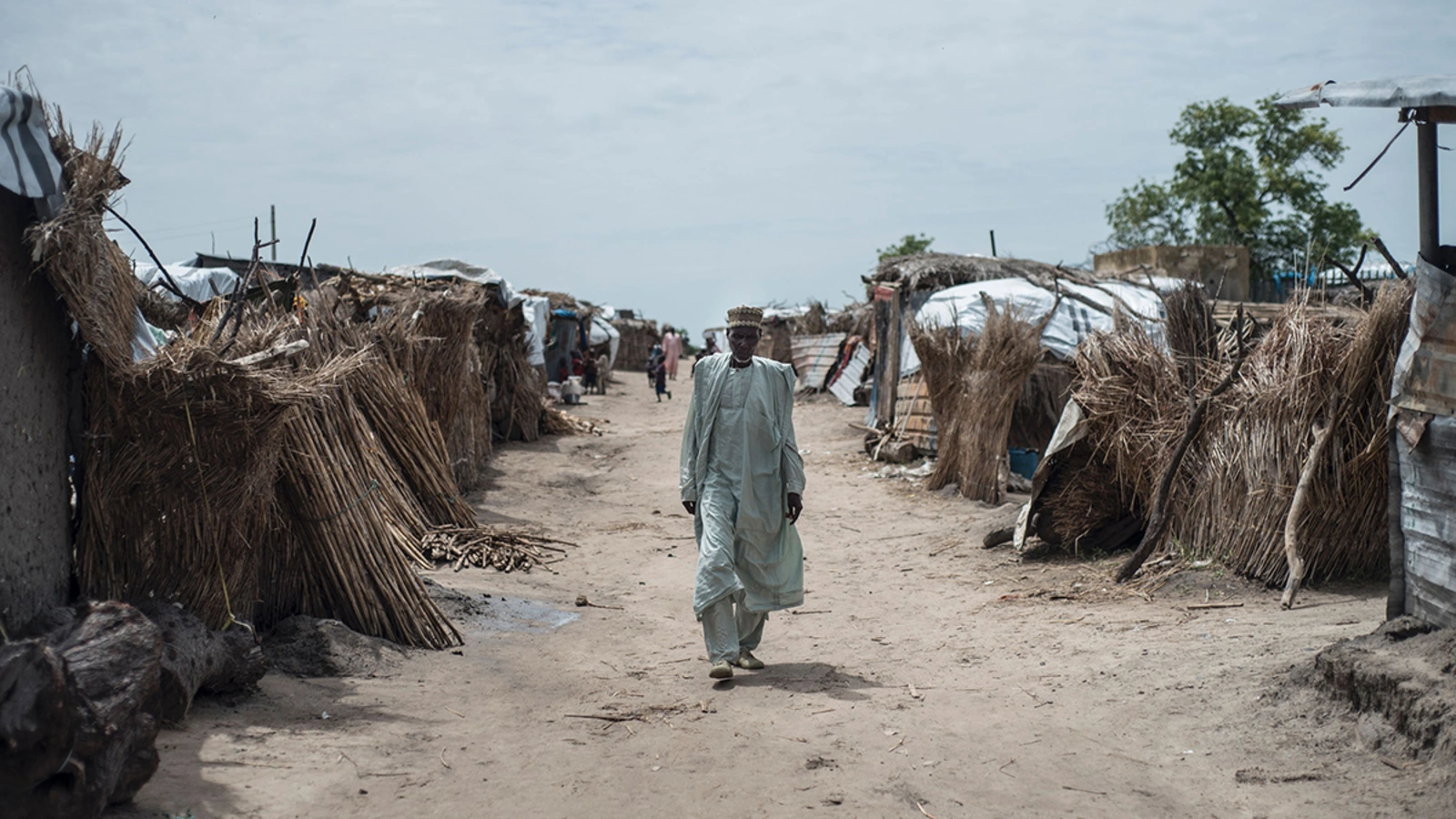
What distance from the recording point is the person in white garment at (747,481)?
5.12m

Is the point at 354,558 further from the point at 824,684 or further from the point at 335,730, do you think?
the point at 824,684

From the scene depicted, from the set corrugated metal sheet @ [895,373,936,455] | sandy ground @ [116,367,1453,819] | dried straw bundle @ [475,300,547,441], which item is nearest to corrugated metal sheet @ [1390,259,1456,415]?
sandy ground @ [116,367,1453,819]

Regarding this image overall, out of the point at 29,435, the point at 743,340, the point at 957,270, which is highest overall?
the point at 957,270

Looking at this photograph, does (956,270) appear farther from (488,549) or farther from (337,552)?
(337,552)

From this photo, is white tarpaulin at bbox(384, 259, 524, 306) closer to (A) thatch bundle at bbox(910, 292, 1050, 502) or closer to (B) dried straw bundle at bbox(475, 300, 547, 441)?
(B) dried straw bundle at bbox(475, 300, 547, 441)

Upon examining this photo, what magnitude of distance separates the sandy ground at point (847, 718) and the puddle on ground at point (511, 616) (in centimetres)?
2

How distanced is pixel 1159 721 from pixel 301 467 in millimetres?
3609

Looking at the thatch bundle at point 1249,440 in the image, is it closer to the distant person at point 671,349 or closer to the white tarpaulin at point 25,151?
the white tarpaulin at point 25,151

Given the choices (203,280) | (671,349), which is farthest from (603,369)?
(203,280)

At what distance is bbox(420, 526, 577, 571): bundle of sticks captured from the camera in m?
7.64

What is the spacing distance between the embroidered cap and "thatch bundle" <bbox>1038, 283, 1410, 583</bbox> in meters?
2.97

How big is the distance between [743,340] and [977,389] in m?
5.69

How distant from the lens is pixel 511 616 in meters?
6.30

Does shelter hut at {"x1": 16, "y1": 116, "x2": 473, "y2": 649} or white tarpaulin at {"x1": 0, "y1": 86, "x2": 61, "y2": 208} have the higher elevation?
white tarpaulin at {"x1": 0, "y1": 86, "x2": 61, "y2": 208}
